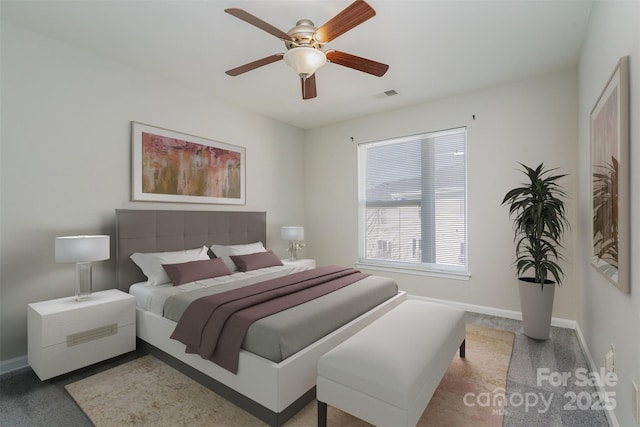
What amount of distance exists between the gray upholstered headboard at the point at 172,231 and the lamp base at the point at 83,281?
1.05ft

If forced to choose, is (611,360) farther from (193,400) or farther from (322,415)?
(193,400)

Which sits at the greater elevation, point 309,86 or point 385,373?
point 309,86

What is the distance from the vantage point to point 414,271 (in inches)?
171

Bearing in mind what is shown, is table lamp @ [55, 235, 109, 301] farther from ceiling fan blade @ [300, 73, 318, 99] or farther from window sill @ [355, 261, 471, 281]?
window sill @ [355, 261, 471, 281]

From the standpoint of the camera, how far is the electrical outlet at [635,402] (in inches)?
52.7

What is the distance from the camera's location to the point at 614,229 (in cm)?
168

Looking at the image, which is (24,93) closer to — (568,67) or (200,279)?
(200,279)

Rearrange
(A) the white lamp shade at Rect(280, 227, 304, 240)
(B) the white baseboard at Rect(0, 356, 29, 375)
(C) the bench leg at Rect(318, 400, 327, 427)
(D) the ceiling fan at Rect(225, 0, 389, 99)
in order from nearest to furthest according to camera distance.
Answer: (C) the bench leg at Rect(318, 400, 327, 427) → (D) the ceiling fan at Rect(225, 0, 389, 99) → (B) the white baseboard at Rect(0, 356, 29, 375) → (A) the white lamp shade at Rect(280, 227, 304, 240)

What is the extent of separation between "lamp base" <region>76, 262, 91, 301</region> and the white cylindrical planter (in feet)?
13.4

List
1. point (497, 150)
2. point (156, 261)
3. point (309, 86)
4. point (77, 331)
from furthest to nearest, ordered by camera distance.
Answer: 1. point (497, 150)
2. point (156, 261)
3. point (309, 86)
4. point (77, 331)

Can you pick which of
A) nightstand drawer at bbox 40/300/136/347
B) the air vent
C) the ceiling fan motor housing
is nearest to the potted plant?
the air vent

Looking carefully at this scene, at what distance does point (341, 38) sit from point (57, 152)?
277 centimetres

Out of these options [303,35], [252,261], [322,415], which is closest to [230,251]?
[252,261]

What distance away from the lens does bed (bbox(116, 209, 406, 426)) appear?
1.78m
